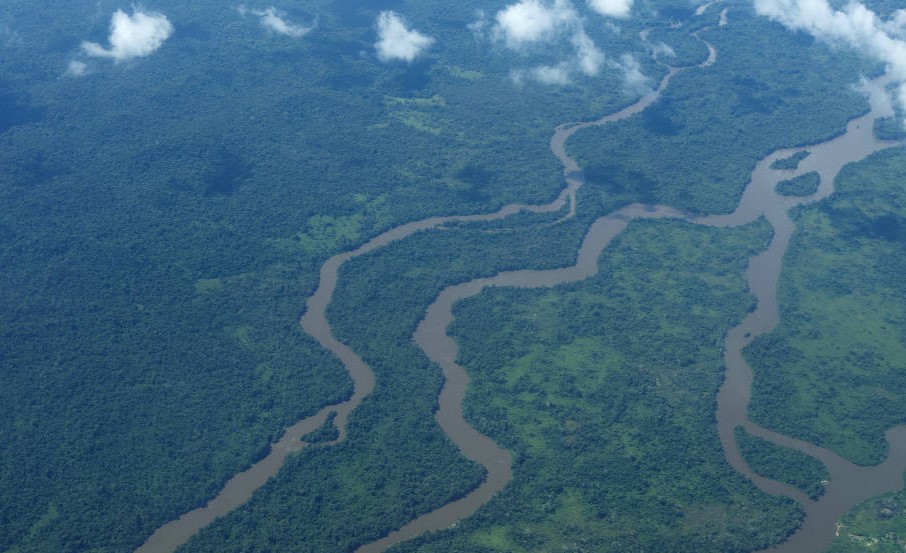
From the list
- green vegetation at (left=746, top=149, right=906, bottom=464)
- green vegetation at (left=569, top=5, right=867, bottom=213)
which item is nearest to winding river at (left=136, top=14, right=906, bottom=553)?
green vegetation at (left=746, top=149, right=906, bottom=464)

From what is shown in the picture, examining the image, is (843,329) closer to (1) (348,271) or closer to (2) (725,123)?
(2) (725,123)

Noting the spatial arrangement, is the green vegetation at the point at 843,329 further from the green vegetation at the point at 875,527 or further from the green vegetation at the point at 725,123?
the green vegetation at the point at 725,123

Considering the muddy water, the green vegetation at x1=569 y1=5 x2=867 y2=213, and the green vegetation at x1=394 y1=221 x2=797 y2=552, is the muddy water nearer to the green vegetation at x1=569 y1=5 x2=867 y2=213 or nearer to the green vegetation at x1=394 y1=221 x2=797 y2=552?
the green vegetation at x1=394 y1=221 x2=797 y2=552

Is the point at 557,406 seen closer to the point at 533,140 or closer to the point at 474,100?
the point at 533,140

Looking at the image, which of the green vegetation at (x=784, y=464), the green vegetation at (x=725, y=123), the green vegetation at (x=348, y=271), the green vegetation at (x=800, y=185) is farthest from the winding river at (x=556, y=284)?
the green vegetation at (x=725, y=123)

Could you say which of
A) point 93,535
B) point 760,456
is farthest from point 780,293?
point 93,535

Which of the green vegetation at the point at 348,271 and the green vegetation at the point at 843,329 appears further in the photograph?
the green vegetation at the point at 843,329

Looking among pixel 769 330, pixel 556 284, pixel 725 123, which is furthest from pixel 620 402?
pixel 725 123
